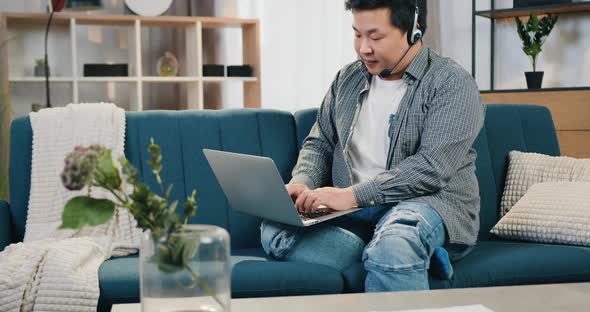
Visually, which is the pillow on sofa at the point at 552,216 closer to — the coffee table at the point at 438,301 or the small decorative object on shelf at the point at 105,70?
the coffee table at the point at 438,301

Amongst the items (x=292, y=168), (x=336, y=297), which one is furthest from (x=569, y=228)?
(x=336, y=297)

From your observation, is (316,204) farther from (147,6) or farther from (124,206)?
(147,6)

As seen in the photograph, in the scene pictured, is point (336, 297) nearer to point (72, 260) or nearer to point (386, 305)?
point (386, 305)

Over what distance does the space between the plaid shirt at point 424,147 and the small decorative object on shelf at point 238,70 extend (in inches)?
78.1

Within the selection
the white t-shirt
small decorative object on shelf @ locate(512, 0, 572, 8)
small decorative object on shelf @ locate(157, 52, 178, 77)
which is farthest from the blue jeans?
small decorative object on shelf @ locate(157, 52, 178, 77)

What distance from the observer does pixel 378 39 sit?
216 centimetres

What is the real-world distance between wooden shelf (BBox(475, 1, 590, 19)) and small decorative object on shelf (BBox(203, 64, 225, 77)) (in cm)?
140

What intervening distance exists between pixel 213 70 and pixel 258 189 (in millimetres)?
2470

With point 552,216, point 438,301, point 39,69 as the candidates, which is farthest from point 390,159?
point 39,69

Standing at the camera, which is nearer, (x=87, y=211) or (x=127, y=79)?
(x=87, y=211)

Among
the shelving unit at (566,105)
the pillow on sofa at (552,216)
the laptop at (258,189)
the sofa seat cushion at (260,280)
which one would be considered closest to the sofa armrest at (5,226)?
the sofa seat cushion at (260,280)

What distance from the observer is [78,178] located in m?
0.86

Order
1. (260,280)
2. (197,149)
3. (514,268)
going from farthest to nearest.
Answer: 1. (197,149)
2. (514,268)
3. (260,280)

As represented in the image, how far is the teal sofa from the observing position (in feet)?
6.35
